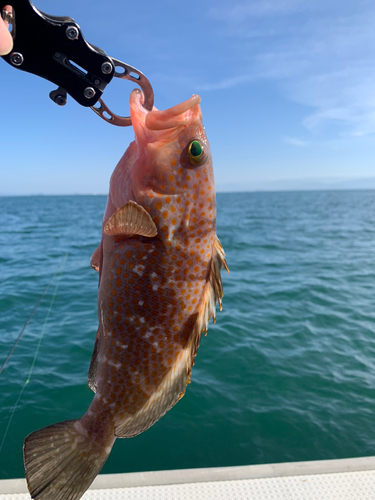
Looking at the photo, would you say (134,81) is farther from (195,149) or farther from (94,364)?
(94,364)

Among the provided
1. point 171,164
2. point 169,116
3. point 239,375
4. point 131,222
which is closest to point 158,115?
point 169,116

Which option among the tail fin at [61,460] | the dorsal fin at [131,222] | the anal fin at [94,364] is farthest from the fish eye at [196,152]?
the tail fin at [61,460]

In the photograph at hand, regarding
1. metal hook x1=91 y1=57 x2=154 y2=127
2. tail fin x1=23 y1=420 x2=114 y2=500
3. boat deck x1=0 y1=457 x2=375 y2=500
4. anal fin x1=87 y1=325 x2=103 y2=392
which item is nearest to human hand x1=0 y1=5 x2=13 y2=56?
metal hook x1=91 y1=57 x2=154 y2=127

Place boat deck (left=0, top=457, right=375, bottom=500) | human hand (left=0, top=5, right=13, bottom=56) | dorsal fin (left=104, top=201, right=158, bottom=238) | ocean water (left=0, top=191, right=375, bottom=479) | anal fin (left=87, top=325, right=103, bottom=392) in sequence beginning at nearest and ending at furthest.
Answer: human hand (left=0, top=5, right=13, bottom=56) → dorsal fin (left=104, top=201, right=158, bottom=238) → anal fin (left=87, top=325, right=103, bottom=392) → boat deck (left=0, top=457, right=375, bottom=500) → ocean water (left=0, top=191, right=375, bottom=479)

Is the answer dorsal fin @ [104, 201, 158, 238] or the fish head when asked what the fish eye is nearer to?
the fish head

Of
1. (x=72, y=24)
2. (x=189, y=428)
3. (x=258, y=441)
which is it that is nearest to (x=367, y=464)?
(x=258, y=441)

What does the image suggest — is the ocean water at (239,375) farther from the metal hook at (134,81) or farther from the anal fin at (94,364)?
the metal hook at (134,81)

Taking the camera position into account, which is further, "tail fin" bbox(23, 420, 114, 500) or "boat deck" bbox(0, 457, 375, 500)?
"boat deck" bbox(0, 457, 375, 500)

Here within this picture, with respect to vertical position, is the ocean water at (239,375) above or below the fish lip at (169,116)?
below
